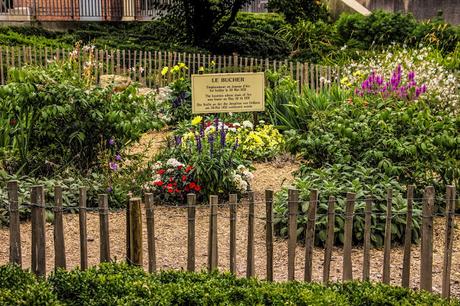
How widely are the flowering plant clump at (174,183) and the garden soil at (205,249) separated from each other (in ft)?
0.81

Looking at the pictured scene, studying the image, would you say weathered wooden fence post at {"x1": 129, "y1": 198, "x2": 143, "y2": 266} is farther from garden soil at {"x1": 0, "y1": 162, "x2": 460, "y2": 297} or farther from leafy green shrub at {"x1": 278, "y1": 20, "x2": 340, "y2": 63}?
leafy green shrub at {"x1": 278, "y1": 20, "x2": 340, "y2": 63}

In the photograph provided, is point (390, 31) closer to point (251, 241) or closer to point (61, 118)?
point (61, 118)

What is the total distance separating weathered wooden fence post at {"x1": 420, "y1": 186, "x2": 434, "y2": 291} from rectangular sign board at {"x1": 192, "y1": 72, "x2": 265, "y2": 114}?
175 inches

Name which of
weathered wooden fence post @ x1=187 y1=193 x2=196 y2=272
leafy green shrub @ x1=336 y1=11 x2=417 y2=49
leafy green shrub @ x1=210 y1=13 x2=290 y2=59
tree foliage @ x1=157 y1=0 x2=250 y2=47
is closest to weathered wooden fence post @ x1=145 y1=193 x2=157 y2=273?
weathered wooden fence post @ x1=187 y1=193 x2=196 y2=272

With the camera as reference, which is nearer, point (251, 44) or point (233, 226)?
point (233, 226)

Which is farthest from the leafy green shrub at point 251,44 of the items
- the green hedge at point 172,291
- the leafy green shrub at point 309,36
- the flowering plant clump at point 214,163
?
the green hedge at point 172,291

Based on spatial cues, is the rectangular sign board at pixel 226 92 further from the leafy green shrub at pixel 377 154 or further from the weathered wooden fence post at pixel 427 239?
the weathered wooden fence post at pixel 427 239

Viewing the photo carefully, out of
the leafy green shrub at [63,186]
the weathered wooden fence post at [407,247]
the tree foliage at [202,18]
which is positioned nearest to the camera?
the weathered wooden fence post at [407,247]

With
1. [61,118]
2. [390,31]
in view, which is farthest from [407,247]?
[390,31]

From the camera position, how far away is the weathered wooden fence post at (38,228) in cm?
593

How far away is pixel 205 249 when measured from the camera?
25.4 feet

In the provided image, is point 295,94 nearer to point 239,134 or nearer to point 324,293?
point 239,134

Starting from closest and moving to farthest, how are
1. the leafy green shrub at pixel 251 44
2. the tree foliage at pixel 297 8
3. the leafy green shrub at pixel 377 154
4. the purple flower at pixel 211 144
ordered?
the leafy green shrub at pixel 377 154 → the purple flower at pixel 211 144 → the leafy green shrub at pixel 251 44 → the tree foliage at pixel 297 8

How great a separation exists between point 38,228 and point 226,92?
4734 mm
